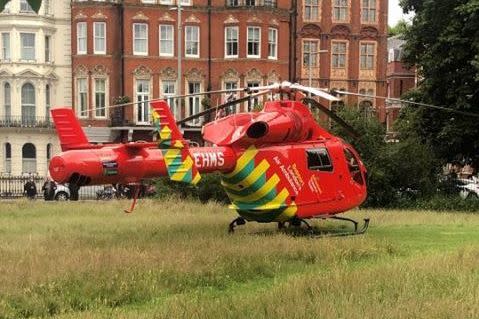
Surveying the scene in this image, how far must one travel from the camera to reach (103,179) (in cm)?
1312

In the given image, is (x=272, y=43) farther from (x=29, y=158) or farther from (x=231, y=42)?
(x=29, y=158)

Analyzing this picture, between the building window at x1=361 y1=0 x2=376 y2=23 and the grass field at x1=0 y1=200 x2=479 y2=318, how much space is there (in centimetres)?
4441

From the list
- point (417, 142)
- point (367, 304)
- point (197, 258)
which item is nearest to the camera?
point (367, 304)

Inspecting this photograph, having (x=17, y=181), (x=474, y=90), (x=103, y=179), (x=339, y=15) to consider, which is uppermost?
(x=339, y=15)

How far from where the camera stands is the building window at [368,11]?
58312 mm

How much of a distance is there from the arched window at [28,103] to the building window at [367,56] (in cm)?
2925

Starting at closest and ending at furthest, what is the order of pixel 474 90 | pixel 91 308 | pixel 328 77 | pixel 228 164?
pixel 91 308
pixel 228 164
pixel 474 90
pixel 328 77

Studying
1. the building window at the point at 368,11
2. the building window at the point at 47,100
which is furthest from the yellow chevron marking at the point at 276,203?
the building window at the point at 368,11

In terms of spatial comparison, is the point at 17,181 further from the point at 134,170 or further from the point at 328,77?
the point at 134,170

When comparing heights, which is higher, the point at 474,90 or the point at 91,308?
the point at 474,90

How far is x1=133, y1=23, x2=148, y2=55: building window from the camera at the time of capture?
5209 centimetres

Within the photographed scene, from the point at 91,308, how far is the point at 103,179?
5.28 meters

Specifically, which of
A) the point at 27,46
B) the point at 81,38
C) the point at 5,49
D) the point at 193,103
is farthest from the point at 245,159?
the point at 5,49

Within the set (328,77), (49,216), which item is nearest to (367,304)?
(49,216)
